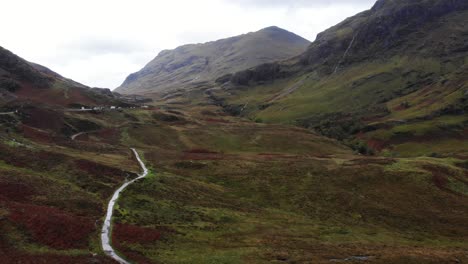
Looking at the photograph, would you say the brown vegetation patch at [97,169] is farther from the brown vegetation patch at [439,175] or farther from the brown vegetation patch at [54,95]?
the brown vegetation patch at [54,95]

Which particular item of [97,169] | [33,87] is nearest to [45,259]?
[97,169]

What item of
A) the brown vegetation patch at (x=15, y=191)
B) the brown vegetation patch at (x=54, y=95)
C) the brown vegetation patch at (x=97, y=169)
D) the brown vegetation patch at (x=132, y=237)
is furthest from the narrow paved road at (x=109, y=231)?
the brown vegetation patch at (x=54, y=95)

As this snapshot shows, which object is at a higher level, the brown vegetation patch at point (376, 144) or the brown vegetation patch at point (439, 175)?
the brown vegetation patch at point (439, 175)

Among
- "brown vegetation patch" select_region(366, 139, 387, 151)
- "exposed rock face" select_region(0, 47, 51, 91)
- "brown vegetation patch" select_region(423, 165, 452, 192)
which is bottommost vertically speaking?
"brown vegetation patch" select_region(366, 139, 387, 151)

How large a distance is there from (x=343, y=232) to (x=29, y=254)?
131 feet

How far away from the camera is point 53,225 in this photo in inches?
1569

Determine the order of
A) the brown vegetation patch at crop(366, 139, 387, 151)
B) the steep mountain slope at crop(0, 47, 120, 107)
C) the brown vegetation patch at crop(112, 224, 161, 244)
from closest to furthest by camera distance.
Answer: the brown vegetation patch at crop(112, 224, 161, 244)
the steep mountain slope at crop(0, 47, 120, 107)
the brown vegetation patch at crop(366, 139, 387, 151)

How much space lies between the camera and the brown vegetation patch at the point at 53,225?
37469mm

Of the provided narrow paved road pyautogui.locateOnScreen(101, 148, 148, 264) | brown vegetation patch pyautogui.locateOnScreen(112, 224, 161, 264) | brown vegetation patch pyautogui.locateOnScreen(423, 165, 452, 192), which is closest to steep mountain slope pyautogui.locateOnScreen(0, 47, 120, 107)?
narrow paved road pyautogui.locateOnScreen(101, 148, 148, 264)

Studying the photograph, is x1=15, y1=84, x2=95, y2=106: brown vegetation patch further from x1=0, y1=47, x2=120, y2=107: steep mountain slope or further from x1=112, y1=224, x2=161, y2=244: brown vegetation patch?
x1=112, y1=224, x2=161, y2=244: brown vegetation patch

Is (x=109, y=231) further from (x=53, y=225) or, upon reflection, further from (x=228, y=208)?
(x=228, y=208)

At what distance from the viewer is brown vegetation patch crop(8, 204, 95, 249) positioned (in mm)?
37469

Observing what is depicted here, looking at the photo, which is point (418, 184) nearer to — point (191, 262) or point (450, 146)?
point (191, 262)

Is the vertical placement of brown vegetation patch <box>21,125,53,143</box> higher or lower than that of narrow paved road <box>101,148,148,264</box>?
higher
